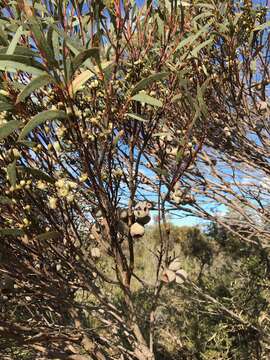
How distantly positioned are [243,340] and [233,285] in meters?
1.12

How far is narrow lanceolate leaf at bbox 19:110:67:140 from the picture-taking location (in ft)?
3.26

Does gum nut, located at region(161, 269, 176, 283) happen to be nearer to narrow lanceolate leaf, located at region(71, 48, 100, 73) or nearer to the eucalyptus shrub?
the eucalyptus shrub

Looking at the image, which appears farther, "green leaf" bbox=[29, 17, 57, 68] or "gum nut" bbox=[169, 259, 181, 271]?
"gum nut" bbox=[169, 259, 181, 271]

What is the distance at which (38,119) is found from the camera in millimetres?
1017

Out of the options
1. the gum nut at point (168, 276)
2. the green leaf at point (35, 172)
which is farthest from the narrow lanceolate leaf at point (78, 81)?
the gum nut at point (168, 276)

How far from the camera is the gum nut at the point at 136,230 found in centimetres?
157

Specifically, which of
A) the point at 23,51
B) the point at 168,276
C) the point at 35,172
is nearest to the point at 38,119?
the point at 23,51

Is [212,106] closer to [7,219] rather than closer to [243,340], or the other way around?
[7,219]

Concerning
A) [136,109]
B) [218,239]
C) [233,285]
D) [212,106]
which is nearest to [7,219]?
[136,109]

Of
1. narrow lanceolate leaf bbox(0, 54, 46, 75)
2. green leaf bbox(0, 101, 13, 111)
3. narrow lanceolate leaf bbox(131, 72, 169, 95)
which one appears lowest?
green leaf bbox(0, 101, 13, 111)

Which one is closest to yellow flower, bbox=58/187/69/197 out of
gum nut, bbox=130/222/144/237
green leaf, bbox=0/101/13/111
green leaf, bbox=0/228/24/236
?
green leaf, bbox=0/228/24/236

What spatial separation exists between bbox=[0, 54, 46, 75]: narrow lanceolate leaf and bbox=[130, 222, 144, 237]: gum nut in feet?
2.53

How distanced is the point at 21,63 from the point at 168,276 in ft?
3.29

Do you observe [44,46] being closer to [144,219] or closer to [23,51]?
[23,51]
